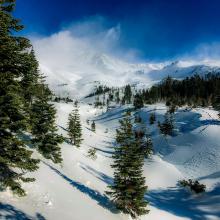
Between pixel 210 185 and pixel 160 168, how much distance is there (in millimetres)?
12663

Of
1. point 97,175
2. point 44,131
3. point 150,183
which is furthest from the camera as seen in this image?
point 150,183

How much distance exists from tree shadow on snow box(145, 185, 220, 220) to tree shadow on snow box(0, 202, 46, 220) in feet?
85.5

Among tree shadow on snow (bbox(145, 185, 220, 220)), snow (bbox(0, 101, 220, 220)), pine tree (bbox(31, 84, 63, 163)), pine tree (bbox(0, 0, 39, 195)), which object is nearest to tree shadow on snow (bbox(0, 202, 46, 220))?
snow (bbox(0, 101, 220, 220))

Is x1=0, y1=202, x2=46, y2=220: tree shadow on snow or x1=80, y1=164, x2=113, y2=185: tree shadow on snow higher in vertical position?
x1=80, y1=164, x2=113, y2=185: tree shadow on snow

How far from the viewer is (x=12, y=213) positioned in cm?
1559

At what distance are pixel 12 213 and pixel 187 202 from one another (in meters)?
33.8

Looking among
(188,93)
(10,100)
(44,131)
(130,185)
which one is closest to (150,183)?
(44,131)

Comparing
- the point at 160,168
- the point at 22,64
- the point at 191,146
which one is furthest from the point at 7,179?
the point at 191,146

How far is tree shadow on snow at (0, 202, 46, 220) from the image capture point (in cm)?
1511

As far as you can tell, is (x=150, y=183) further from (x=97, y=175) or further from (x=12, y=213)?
(x=12, y=213)

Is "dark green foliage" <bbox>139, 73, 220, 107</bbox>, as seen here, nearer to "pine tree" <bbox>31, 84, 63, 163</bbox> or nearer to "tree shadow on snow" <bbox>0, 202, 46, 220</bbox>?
"pine tree" <bbox>31, 84, 63, 163</bbox>

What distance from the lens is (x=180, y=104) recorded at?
139500 mm

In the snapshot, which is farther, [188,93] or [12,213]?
[188,93]

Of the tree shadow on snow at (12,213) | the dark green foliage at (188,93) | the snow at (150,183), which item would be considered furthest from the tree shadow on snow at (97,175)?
the dark green foliage at (188,93)
